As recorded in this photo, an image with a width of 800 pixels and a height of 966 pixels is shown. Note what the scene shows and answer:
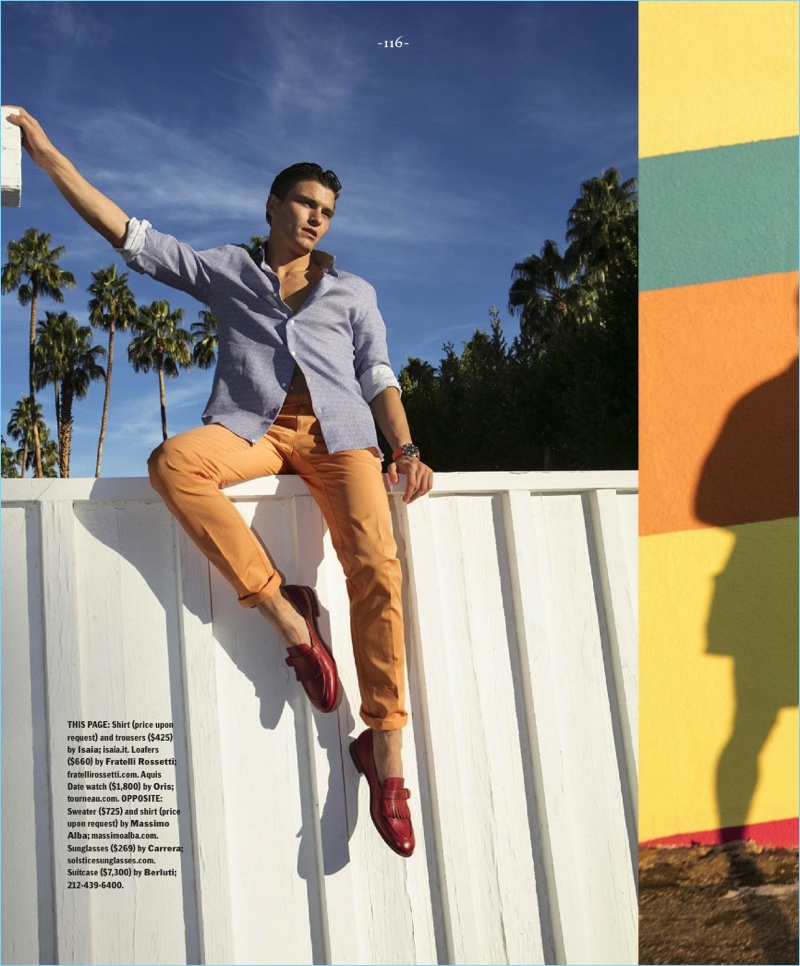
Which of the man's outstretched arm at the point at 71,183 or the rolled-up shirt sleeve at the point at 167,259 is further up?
the man's outstretched arm at the point at 71,183

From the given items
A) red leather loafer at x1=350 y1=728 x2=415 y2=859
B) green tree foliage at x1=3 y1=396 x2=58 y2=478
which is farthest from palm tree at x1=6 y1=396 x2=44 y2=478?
red leather loafer at x1=350 y1=728 x2=415 y2=859

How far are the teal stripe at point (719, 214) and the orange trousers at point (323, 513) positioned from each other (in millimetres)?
779

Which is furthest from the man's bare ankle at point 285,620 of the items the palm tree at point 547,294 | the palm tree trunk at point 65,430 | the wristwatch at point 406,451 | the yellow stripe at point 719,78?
the palm tree at point 547,294

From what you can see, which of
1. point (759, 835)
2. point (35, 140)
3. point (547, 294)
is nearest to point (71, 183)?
point (35, 140)

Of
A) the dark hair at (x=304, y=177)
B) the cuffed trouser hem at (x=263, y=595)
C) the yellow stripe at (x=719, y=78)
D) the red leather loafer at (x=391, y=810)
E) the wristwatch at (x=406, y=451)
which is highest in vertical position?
the yellow stripe at (x=719, y=78)

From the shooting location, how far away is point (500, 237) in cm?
208

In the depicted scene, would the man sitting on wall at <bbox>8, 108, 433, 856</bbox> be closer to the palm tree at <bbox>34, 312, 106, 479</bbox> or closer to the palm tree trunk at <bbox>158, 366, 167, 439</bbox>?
the palm tree trunk at <bbox>158, 366, 167, 439</bbox>

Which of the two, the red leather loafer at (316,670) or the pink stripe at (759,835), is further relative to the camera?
the pink stripe at (759,835)

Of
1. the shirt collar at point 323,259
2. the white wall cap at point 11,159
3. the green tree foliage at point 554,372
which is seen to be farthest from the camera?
the green tree foliage at point 554,372

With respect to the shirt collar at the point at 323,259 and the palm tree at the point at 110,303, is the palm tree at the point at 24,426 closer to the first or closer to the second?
the palm tree at the point at 110,303

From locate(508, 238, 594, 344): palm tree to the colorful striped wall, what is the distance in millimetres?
2474

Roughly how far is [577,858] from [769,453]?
89 cm

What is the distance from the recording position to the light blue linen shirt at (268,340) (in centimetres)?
143

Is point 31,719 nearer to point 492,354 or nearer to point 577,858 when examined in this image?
point 577,858
